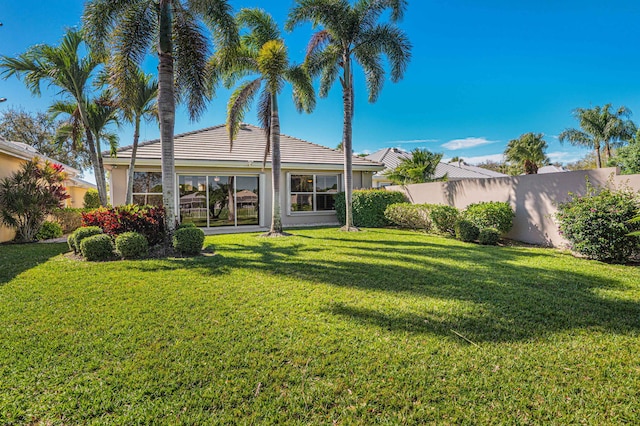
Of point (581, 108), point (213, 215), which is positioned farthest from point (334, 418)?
point (581, 108)

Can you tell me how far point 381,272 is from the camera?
18.9 ft

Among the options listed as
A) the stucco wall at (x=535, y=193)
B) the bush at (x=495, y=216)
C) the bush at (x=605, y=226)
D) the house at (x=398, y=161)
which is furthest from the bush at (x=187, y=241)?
the house at (x=398, y=161)

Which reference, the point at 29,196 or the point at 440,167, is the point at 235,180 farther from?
the point at 440,167

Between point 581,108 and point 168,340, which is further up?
point 581,108

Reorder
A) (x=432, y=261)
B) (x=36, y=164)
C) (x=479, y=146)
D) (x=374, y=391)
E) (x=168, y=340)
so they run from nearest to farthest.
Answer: (x=374, y=391), (x=168, y=340), (x=432, y=261), (x=36, y=164), (x=479, y=146)

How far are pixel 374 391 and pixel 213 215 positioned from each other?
12.0 m

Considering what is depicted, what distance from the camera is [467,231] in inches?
369

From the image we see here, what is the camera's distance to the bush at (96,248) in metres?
6.65

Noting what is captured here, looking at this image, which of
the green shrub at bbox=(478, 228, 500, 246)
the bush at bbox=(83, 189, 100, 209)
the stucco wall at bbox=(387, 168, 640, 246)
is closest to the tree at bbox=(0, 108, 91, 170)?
the bush at bbox=(83, 189, 100, 209)

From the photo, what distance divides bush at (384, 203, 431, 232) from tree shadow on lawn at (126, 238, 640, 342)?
3.24 meters

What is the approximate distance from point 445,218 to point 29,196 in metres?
14.2

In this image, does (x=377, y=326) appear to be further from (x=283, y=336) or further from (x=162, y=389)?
(x=162, y=389)

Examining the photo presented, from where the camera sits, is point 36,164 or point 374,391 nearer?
point 374,391

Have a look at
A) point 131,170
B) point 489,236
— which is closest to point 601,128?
point 489,236
